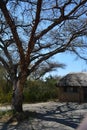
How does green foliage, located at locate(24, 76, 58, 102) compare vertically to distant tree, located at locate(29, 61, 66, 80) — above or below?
below

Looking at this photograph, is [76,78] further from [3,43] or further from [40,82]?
[3,43]

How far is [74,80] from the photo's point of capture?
37312 mm

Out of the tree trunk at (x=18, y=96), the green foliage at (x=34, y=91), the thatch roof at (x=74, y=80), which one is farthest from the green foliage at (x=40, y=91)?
the tree trunk at (x=18, y=96)

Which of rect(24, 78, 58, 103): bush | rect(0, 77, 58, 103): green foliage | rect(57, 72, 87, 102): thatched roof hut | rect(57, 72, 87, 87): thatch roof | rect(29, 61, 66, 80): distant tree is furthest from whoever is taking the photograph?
rect(29, 61, 66, 80): distant tree

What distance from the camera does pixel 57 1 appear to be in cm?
1648

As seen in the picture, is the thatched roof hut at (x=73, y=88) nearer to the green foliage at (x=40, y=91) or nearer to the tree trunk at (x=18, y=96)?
the green foliage at (x=40, y=91)

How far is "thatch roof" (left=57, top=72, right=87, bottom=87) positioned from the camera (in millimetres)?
36094

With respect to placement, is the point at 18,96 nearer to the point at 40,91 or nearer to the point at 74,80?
the point at 40,91

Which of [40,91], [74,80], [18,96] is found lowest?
[18,96]

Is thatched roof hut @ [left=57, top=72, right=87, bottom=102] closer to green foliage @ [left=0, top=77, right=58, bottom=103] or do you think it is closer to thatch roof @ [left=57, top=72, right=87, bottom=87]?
thatch roof @ [left=57, top=72, right=87, bottom=87]

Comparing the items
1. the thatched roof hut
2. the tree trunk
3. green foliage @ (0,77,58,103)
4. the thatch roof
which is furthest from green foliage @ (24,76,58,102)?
the tree trunk

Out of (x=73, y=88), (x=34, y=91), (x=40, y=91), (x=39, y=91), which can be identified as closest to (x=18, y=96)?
(x=34, y=91)

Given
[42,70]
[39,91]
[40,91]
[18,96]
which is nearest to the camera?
[18,96]

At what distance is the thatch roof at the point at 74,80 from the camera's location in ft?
118
